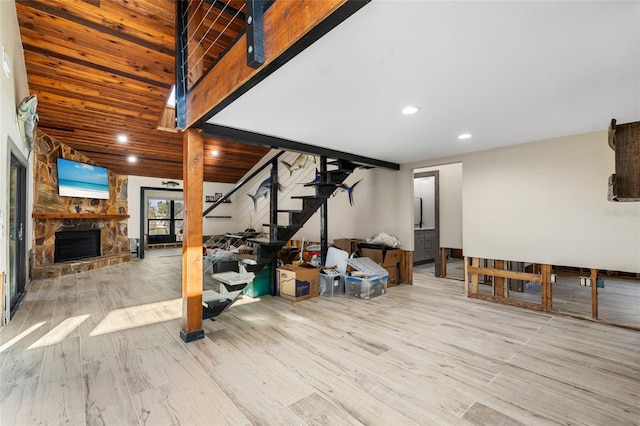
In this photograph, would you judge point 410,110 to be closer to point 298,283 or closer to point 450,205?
point 298,283

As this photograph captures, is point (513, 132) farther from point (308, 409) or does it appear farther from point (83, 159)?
point (83, 159)

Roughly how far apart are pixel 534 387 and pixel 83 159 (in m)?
8.30

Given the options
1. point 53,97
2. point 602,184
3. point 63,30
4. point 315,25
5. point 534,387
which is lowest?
point 534,387

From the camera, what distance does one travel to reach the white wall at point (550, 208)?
3.02m

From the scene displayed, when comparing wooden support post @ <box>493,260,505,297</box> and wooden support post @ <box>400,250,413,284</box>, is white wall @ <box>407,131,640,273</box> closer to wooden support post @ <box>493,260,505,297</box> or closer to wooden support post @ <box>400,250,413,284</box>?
wooden support post @ <box>493,260,505,297</box>

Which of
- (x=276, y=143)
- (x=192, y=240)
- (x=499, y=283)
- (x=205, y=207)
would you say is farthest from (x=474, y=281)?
(x=205, y=207)

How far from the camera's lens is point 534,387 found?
1.88 metres

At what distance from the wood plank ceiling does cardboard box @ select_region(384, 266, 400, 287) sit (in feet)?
12.4

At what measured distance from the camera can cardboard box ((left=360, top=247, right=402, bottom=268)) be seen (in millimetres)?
4566

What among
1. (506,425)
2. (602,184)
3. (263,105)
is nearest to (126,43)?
(263,105)

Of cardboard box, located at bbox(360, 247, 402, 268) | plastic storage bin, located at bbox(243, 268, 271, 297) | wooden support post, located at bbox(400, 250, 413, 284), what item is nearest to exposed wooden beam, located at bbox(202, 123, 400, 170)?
cardboard box, located at bbox(360, 247, 402, 268)

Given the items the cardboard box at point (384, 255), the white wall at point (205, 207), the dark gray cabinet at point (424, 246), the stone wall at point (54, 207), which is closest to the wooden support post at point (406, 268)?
the cardboard box at point (384, 255)

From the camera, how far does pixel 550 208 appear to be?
3.40 m

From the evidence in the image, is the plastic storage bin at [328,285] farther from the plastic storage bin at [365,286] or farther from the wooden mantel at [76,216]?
the wooden mantel at [76,216]
